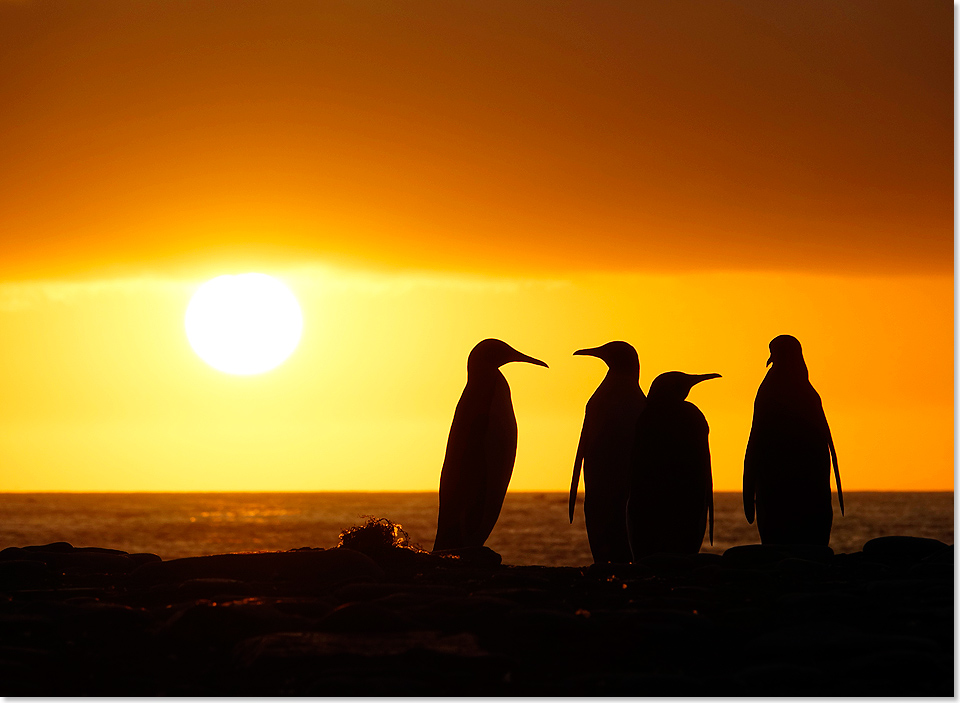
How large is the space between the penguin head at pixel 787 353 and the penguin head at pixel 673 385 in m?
0.80

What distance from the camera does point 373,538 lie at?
895 centimetres

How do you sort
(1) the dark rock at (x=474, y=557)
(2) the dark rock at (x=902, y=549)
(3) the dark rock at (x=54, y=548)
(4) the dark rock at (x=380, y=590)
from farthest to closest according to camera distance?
1. (3) the dark rock at (x=54, y=548)
2. (2) the dark rock at (x=902, y=549)
3. (1) the dark rock at (x=474, y=557)
4. (4) the dark rock at (x=380, y=590)

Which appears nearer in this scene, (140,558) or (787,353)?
(140,558)

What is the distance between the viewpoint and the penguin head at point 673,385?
1021cm

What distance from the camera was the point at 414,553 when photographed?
899cm

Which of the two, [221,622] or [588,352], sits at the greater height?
[588,352]

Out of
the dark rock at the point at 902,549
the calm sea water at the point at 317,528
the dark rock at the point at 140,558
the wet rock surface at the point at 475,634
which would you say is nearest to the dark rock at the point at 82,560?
the dark rock at the point at 140,558

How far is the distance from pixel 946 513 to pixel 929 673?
7621cm

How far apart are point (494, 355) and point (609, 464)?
1808 millimetres

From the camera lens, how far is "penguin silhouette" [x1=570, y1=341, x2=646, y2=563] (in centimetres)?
1080

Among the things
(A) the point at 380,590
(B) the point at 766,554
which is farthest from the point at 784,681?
(B) the point at 766,554

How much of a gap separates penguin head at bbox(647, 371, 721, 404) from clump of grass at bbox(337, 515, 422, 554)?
2.78 m

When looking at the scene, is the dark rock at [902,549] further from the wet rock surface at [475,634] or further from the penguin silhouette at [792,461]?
the wet rock surface at [475,634]

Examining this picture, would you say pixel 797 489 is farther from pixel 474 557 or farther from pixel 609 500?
pixel 474 557
